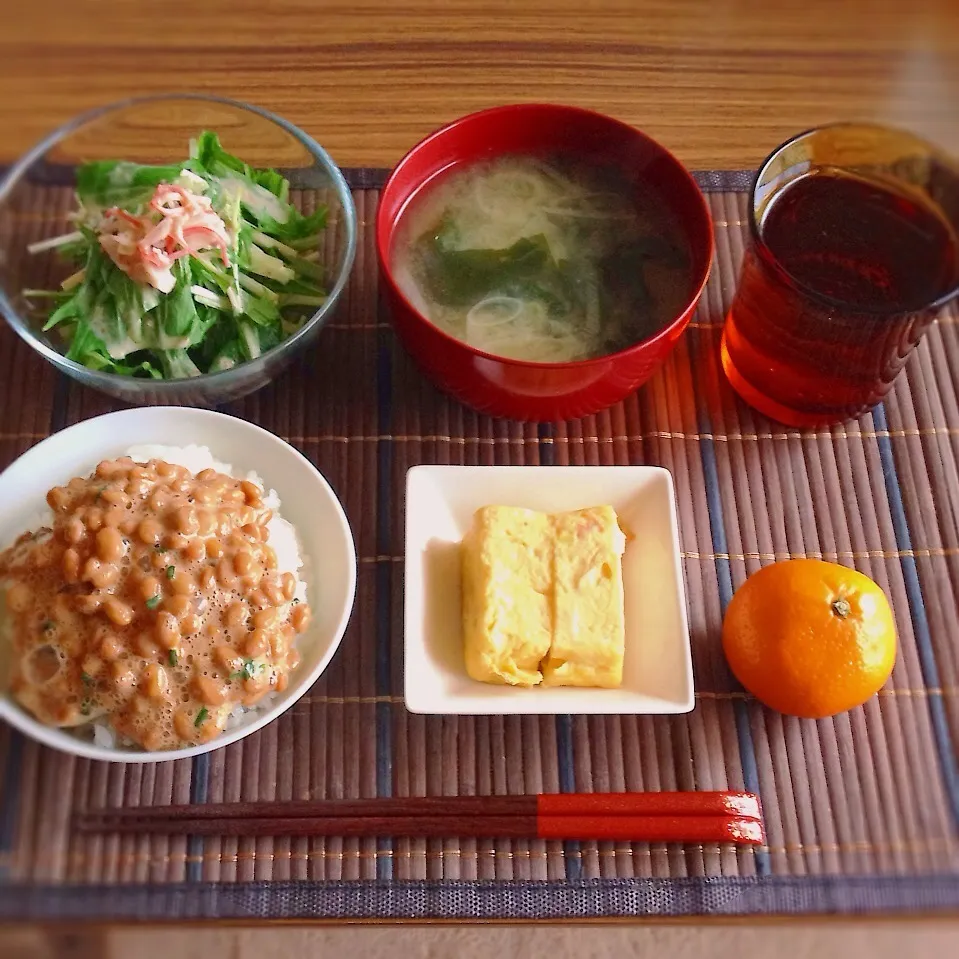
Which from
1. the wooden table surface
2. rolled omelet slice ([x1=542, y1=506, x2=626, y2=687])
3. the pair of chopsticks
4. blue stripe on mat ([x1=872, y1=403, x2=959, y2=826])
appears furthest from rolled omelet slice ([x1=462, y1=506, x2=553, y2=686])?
the wooden table surface

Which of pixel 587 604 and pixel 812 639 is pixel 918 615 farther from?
pixel 587 604

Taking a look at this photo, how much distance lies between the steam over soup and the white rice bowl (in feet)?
0.84

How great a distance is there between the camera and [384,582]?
110cm

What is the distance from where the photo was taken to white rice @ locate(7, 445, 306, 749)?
972 millimetres

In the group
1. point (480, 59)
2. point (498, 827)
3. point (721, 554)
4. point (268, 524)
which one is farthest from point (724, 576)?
point (480, 59)

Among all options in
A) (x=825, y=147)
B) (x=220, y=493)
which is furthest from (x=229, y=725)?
(x=825, y=147)

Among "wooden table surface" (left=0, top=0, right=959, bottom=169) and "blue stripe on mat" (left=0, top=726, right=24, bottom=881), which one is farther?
"wooden table surface" (left=0, top=0, right=959, bottom=169)

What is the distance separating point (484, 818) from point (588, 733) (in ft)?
0.50

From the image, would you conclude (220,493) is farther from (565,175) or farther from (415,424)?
(565,175)

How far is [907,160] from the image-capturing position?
109 cm

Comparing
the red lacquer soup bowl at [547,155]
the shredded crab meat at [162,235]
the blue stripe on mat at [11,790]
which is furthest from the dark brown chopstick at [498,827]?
the shredded crab meat at [162,235]

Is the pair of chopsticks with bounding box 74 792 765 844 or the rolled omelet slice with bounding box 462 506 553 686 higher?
the rolled omelet slice with bounding box 462 506 553 686

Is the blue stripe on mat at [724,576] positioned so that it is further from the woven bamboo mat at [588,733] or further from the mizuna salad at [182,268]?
the mizuna salad at [182,268]

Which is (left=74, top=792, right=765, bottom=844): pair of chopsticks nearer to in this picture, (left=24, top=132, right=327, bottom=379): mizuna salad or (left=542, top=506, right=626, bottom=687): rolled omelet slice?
(left=542, top=506, right=626, bottom=687): rolled omelet slice
